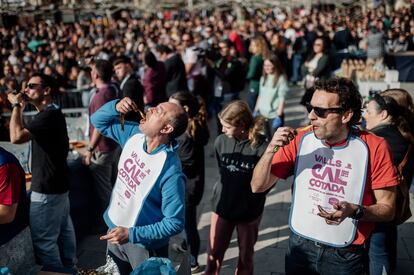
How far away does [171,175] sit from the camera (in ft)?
8.64

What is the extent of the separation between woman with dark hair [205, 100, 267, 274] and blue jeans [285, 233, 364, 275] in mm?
823

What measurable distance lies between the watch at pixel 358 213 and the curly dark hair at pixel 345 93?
493 mm

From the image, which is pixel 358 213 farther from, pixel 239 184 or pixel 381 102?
pixel 381 102

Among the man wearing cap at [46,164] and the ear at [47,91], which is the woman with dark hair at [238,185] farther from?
the ear at [47,91]

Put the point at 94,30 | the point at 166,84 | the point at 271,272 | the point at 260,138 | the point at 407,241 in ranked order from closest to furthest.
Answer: the point at 260,138
the point at 271,272
the point at 407,241
the point at 166,84
the point at 94,30

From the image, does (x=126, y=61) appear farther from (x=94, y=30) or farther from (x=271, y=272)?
(x=94, y=30)

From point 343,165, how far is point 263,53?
5.42m

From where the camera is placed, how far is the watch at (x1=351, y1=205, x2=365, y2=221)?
2244 millimetres

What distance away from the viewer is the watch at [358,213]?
88.4 inches

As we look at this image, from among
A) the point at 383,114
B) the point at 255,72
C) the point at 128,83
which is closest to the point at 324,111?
the point at 383,114

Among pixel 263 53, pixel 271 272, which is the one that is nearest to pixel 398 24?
pixel 263 53

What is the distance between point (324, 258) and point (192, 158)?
5.48 feet

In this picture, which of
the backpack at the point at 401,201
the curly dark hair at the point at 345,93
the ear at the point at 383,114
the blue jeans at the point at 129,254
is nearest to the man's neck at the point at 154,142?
the blue jeans at the point at 129,254

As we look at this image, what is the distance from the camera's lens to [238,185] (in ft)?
11.3
